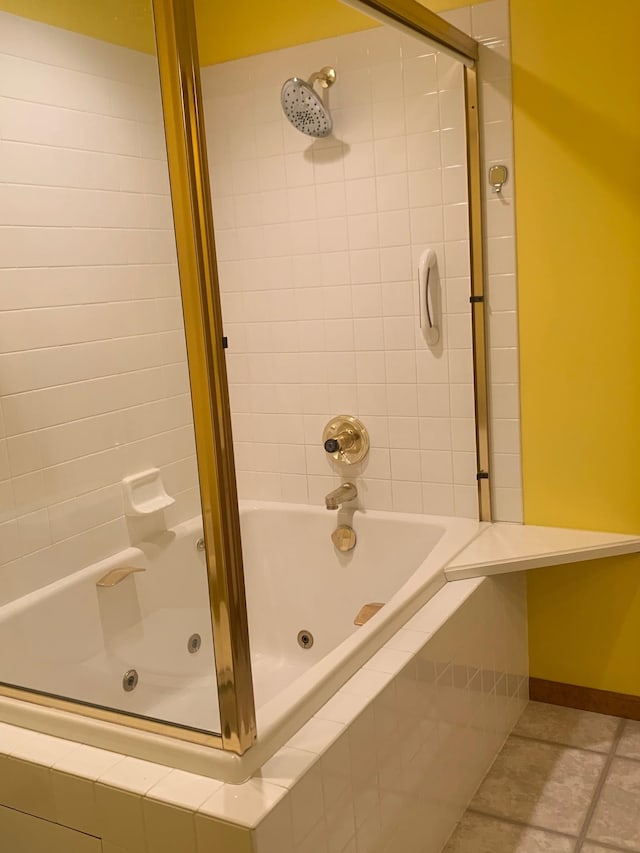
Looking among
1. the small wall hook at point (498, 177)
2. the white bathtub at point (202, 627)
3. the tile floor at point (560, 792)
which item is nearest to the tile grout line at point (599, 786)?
the tile floor at point (560, 792)

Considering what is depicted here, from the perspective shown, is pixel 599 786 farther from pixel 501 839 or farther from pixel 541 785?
pixel 501 839

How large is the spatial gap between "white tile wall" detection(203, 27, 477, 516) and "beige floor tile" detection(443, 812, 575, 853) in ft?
2.91

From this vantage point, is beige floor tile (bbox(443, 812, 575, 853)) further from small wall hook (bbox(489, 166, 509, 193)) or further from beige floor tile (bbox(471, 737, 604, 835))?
small wall hook (bbox(489, 166, 509, 193))

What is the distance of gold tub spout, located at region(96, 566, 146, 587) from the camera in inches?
72.9

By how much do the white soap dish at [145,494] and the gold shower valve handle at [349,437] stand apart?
96 cm

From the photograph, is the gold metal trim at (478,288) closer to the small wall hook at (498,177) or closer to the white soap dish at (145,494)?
the small wall hook at (498,177)

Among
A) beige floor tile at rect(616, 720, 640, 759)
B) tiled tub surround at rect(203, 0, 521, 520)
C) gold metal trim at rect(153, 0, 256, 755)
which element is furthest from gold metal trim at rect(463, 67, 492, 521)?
gold metal trim at rect(153, 0, 256, 755)

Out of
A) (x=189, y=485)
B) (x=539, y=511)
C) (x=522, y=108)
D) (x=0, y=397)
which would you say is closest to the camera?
(x=189, y=485)

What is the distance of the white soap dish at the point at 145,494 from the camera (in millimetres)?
1678

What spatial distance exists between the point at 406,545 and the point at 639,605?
0.70 metres

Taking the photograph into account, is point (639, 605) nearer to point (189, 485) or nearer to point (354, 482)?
point (354, 482)

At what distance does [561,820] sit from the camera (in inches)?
81.2

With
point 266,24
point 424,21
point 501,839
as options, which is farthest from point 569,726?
point 266,24

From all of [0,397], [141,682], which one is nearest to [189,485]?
[141,682]
